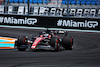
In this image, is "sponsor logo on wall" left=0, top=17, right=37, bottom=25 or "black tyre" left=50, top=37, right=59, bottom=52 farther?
"sponsor logo on wall" left=0, top=17, right=37, bottom=25

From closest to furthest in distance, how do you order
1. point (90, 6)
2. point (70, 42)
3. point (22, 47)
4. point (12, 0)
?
1. point (22, 47)
2. point (70, 42)
3. point (90, 6)
4. point (12, 0)

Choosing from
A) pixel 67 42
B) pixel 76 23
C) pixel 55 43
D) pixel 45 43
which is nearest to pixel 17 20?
pixel 76 23

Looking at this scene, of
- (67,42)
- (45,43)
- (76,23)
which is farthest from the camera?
(76,23)

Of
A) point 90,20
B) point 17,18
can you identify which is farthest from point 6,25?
point 90,20

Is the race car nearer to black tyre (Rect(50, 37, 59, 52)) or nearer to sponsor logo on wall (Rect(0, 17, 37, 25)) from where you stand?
black tyre (Rect(50, 37, 59, 52))

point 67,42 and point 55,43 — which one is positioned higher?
point 55,43

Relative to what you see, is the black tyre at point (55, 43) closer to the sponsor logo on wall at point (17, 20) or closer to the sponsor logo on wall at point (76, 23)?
the sponsor logo on wall at point (76, 23)

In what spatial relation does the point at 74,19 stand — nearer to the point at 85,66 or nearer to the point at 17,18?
the point at 17,18

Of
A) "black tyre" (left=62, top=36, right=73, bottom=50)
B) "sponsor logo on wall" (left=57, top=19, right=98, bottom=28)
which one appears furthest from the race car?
"sponsor logo on wall" (left=57, top=19, right=98, bottom=28)

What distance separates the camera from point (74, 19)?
24188 millimetres

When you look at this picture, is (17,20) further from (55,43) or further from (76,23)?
(55,43)

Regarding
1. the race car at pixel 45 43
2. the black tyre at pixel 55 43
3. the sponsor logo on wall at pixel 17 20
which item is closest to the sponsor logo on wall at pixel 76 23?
the sponsor logo on wall at pixel 17 20

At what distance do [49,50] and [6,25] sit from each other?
1723 cm

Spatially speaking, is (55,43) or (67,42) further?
(67,42)
